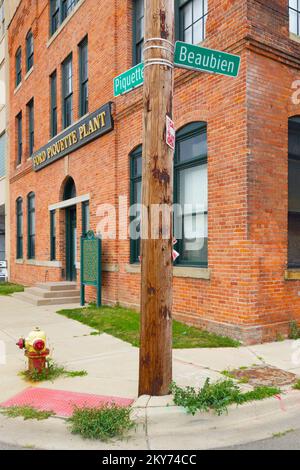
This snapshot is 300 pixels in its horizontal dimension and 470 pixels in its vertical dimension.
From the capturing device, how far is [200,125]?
920 cm

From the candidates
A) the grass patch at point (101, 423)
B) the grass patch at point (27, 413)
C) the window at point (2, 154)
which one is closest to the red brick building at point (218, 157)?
the grass patch at point (101, 423)

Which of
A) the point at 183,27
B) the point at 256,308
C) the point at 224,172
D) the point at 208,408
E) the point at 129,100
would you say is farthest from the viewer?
the point at 129,100

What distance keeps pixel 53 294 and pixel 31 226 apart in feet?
21.4

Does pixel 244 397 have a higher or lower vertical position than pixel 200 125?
lower

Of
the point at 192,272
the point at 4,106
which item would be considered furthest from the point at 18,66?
the point at 192,272

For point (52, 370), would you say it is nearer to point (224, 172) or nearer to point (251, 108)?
point (224, 172)

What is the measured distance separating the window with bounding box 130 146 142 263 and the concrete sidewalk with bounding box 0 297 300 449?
2.81 meters

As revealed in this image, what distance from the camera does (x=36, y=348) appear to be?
584 centimetres

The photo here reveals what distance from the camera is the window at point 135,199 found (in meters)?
11.5

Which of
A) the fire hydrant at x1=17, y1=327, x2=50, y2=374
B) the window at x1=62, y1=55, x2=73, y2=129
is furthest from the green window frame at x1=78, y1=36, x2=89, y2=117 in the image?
the fire hydrant at x1=17, y1=327, x2=50, y2=374

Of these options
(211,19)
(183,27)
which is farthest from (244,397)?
(183,27)

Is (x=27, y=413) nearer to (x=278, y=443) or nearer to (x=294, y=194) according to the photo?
(x=278, y=443)

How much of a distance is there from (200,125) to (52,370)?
18.2 feet
